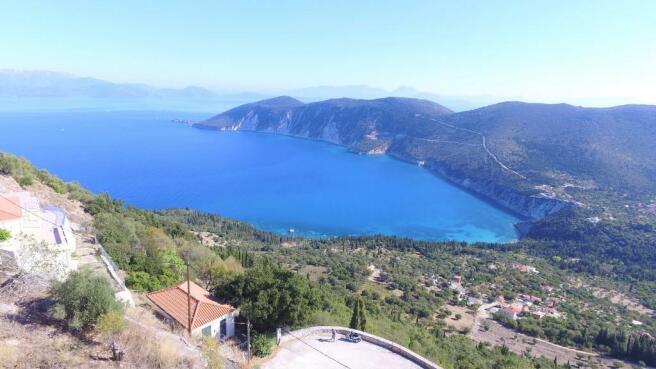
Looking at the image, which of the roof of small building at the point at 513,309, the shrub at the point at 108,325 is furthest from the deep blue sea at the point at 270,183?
the shrub at the point at 108,325

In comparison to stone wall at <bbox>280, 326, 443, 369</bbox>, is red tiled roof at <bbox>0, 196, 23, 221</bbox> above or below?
above

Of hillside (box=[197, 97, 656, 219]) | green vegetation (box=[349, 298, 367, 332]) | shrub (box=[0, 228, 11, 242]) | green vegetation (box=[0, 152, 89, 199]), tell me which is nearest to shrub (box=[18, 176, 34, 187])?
green vegetation (box=[0, 152, 89, 199])

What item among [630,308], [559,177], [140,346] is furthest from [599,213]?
[140,346]

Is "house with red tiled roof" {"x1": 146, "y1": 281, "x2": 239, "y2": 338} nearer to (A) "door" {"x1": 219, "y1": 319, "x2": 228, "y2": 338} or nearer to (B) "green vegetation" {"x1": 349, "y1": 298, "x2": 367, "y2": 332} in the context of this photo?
(A) "door" {"x1": 219, "y1": 319, "x2": 228, "y2": 338}

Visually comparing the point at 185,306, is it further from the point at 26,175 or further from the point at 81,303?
the point at 26,175

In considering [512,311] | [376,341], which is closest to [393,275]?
[512,311]
